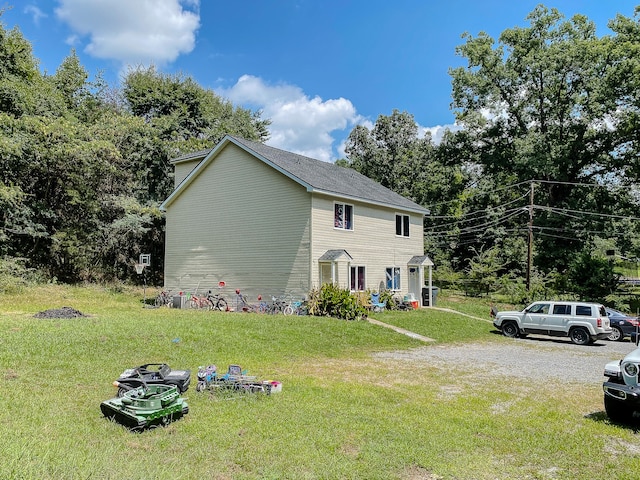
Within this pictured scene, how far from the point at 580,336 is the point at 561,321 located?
2.64 feet

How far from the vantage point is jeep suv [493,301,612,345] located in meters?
16.5

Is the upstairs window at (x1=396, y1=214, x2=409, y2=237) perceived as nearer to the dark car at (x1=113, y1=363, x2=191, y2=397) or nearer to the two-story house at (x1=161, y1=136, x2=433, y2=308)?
the two-story house at (x1=161, y1=136, x2=433, y2=308)

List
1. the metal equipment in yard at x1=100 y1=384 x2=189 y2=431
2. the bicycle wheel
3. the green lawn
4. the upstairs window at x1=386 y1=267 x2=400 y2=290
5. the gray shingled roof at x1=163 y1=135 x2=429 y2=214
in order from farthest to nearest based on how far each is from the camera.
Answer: the upstairs window at x1=386 y1=267 x2=400 y2=290
the bicycle wheel
the gray shingled roof at x1=163 y1=135 x2=429 y2=214
the metal equipment in yard at x1=100 y1=384 x2=189 y2=431
the green lawn

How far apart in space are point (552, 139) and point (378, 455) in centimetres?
3513

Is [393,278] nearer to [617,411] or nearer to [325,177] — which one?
[325,177]

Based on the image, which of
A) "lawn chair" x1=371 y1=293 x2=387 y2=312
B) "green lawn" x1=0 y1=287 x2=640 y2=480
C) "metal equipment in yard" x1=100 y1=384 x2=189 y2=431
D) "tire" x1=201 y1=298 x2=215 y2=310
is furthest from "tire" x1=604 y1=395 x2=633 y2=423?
"tire" x1=201 y1=298 x2=215 y2=310

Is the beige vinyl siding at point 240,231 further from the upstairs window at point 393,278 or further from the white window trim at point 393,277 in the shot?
the upstairs window at point 393,278

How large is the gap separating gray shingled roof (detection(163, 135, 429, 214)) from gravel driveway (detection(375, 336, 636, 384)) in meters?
8.80

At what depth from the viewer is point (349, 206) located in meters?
21.8

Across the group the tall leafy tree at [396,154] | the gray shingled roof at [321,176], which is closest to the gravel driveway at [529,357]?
the gray shingled roof at [321,176]

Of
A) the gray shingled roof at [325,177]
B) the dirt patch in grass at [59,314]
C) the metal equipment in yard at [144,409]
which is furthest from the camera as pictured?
the gray shingled roof at [325,177]

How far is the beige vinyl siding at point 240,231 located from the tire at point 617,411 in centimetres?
1350

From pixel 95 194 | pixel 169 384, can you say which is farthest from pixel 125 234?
pixel 169 384

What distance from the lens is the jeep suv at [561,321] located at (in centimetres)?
1652
